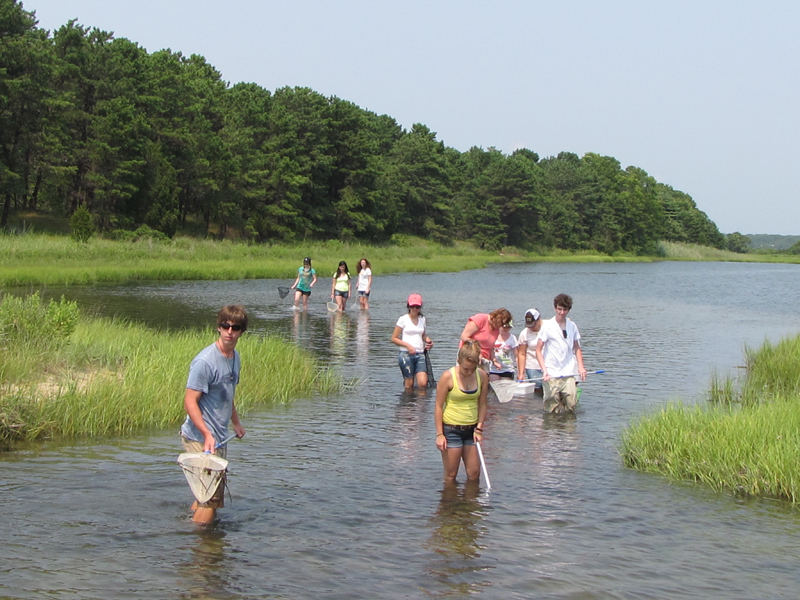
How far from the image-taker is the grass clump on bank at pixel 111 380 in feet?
34.5

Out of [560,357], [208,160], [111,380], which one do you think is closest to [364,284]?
[560,357]

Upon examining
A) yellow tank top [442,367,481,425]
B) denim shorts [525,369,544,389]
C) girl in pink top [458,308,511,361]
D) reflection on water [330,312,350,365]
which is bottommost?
reflection on water [330,312,350,365]

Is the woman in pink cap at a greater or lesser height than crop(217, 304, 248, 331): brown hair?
lesser

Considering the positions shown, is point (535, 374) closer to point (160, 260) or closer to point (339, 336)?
point (339, 336)

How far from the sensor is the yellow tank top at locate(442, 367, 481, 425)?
8.45 m

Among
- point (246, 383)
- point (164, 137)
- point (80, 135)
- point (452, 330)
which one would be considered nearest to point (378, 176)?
point (164, 137)

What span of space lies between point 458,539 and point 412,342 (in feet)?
22.5

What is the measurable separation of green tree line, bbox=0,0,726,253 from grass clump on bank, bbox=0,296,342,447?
153ft

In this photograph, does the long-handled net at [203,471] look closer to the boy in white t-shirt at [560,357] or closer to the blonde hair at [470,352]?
the blonde hair at [470,352]

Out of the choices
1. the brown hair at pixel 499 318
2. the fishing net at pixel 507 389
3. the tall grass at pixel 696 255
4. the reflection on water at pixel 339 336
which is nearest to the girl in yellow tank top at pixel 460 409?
the fishing net at pixel 507 389

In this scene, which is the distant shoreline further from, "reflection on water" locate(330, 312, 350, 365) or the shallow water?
the shallow water

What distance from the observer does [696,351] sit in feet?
69.5

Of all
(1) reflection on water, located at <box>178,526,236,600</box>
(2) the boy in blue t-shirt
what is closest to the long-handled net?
(2) the boy in blue t-shirt

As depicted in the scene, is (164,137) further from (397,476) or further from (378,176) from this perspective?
(397,476)
